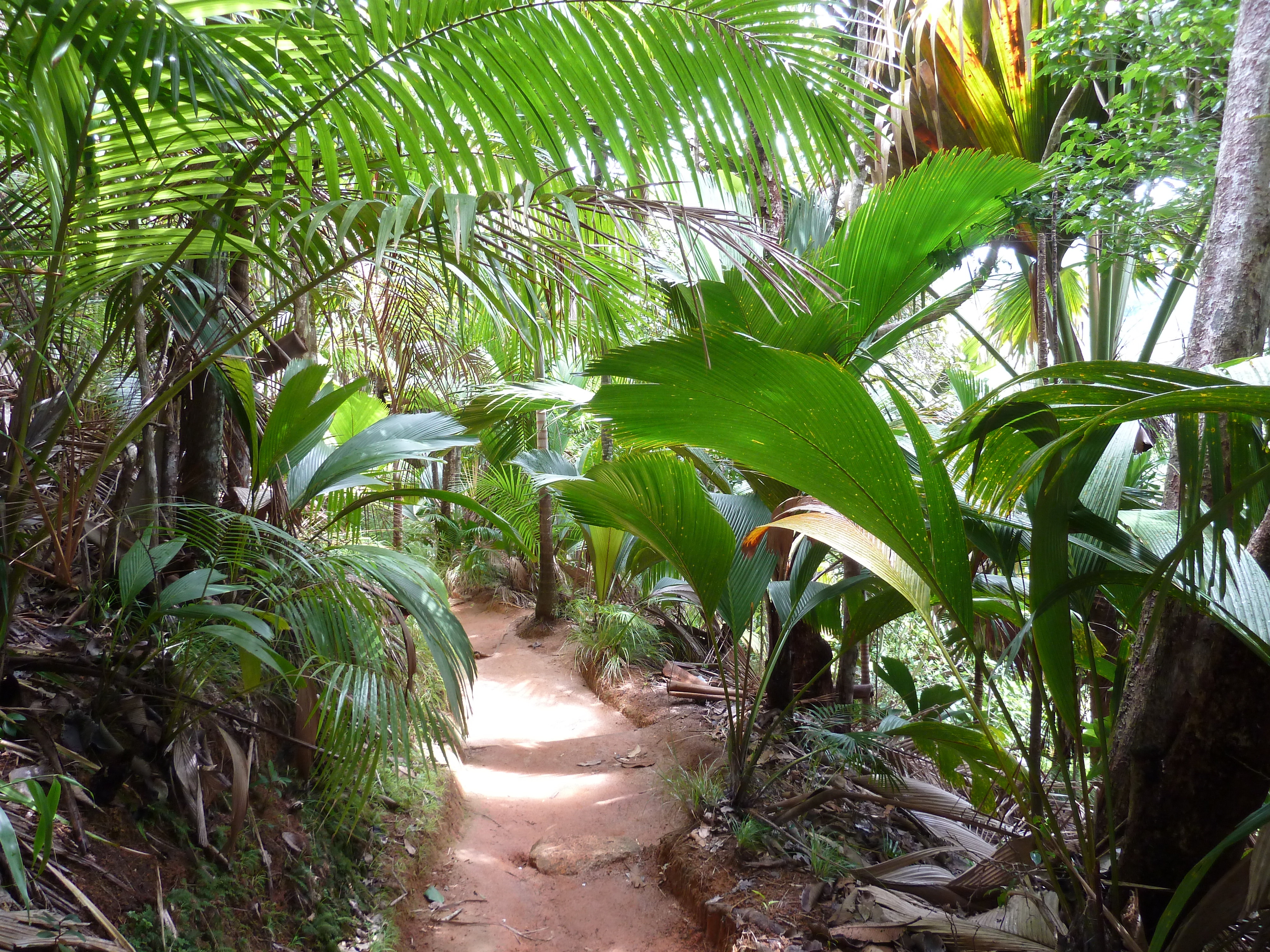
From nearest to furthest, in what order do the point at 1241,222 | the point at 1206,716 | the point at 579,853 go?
the point at 1206,716 < the point at 1241,222 < the point at 579,853

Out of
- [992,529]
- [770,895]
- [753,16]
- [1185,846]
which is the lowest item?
[770,895]

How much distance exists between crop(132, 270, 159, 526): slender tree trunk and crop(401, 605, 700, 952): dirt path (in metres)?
1.50

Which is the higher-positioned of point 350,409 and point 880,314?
point 880,314

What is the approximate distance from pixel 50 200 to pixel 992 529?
6.41 ft

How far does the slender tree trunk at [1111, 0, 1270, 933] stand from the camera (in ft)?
4.65

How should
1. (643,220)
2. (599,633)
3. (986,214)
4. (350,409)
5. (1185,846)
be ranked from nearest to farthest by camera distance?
(643,220), (1185,846), (986,214), (350,409), (599,633)

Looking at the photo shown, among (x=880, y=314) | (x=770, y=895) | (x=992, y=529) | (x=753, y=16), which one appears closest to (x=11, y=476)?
(x=753, y=16)

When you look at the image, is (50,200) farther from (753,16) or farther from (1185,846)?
(1185,846)

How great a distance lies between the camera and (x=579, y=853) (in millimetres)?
2916

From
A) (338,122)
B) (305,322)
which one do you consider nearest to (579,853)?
(305,322)

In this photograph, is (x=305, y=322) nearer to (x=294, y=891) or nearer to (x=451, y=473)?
(x=294, y=891)

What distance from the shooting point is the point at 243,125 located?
1235 mm

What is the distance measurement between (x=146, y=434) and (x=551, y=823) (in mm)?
2246

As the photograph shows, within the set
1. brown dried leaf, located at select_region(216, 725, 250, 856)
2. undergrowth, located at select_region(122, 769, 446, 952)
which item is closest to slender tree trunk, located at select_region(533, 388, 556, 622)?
undergrowth, located at select_region(122, 769, 446, 952)
